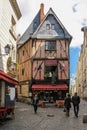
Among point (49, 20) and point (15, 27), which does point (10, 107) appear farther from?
point (49, 20)

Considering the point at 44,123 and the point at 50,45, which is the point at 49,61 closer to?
the point at 50,45

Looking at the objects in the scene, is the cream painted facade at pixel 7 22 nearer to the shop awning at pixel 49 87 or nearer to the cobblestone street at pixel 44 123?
the cobblestone street at pixel 44 123

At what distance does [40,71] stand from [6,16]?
647 inches

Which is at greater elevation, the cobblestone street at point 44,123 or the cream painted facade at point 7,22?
the cream painted facade at point 7,22

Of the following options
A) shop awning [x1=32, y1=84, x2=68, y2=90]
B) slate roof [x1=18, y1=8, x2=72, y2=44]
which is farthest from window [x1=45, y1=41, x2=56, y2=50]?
shop awning [x1=32, y1=84, x2=68, y2=90]

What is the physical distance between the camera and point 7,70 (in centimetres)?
2548

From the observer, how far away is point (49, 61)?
40.9 meters

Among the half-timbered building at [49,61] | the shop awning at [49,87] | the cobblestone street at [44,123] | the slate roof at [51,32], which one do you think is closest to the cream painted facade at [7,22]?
the cobblestone street at [44,123]

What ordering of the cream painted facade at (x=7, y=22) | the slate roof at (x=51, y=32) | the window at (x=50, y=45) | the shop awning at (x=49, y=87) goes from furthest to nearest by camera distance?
the slate roof at (x=51, y=32), the window at (x=50, y=45), the shop awning at (x=49, y=87), the cream painted facade at (x=7, y=22)

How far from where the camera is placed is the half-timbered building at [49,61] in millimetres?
40344

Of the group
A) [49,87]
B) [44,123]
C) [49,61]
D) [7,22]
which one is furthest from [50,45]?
[44,123]

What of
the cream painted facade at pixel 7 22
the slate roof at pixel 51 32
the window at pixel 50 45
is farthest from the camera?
the slate roof at pixel 51 32

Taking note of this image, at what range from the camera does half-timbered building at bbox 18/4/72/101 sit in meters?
40.3

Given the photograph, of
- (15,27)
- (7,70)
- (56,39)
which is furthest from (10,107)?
(56,39)
